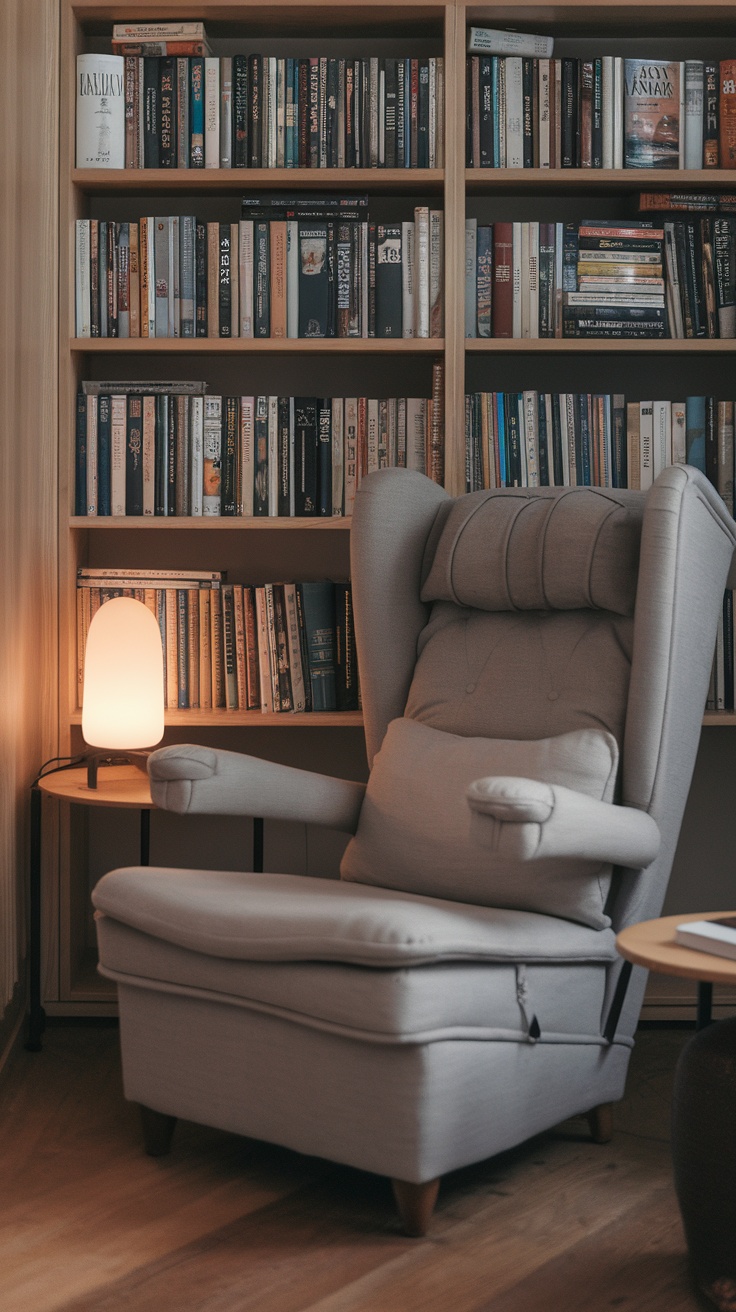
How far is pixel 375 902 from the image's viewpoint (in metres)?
1.80

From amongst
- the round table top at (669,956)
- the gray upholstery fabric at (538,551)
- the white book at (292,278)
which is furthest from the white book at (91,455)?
the round table top at (669,956)

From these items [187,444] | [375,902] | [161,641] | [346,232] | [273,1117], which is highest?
[346,232]

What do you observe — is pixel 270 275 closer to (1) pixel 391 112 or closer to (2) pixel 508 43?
(1) pixel 391 112

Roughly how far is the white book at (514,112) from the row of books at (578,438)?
500 millimetres

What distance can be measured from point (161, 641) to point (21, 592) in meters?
0.31

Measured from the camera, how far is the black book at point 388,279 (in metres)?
2.68

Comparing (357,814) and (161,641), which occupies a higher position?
(161,641)

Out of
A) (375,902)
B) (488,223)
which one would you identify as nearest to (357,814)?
(375,902)

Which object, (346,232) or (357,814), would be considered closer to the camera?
(357,814)

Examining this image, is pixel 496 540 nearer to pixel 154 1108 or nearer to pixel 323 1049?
pixel 323 1049

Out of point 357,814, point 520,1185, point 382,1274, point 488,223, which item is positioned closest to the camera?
point 382,1274

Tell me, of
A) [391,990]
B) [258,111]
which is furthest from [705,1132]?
[258,111]

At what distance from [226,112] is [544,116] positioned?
667 millimetres

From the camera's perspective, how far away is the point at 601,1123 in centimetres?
211
